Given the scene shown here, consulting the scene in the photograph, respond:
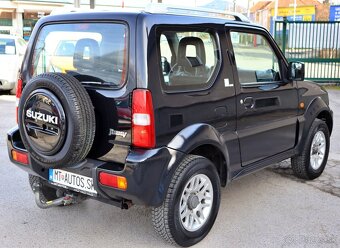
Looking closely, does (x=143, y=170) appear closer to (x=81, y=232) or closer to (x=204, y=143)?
(x=204, y=143)

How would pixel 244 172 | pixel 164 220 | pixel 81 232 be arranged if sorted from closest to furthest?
pixel 164 220 → pixel 81 232 → pixel 244 172

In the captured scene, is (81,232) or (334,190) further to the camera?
(334,190)

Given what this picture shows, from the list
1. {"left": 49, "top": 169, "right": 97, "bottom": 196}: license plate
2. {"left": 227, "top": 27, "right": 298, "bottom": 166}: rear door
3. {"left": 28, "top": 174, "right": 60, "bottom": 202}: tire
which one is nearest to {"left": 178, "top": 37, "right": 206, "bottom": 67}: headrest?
{"left": 227, "top": 27, "right": 298, "bottom": 166}: rear door

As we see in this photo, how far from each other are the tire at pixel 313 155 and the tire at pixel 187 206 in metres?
1.71

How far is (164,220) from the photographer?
3.27 metres

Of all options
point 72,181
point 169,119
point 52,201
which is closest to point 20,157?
point 52,201

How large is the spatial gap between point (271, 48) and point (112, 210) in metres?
2.28

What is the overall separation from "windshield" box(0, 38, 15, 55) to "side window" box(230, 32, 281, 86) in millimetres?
8570

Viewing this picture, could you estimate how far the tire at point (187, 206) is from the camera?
323cm

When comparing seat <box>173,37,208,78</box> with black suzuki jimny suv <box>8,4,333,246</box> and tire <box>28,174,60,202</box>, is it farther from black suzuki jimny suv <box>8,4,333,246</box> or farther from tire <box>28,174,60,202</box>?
tire <box>28,174,60,202</box>

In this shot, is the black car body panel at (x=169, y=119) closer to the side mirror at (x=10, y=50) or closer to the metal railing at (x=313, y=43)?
the side mirror at (x=10, y=50)

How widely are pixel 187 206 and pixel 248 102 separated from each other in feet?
3.74

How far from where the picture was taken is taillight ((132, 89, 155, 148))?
3025 millimetres

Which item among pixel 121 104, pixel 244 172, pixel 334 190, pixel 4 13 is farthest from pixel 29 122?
pixel 4 13
